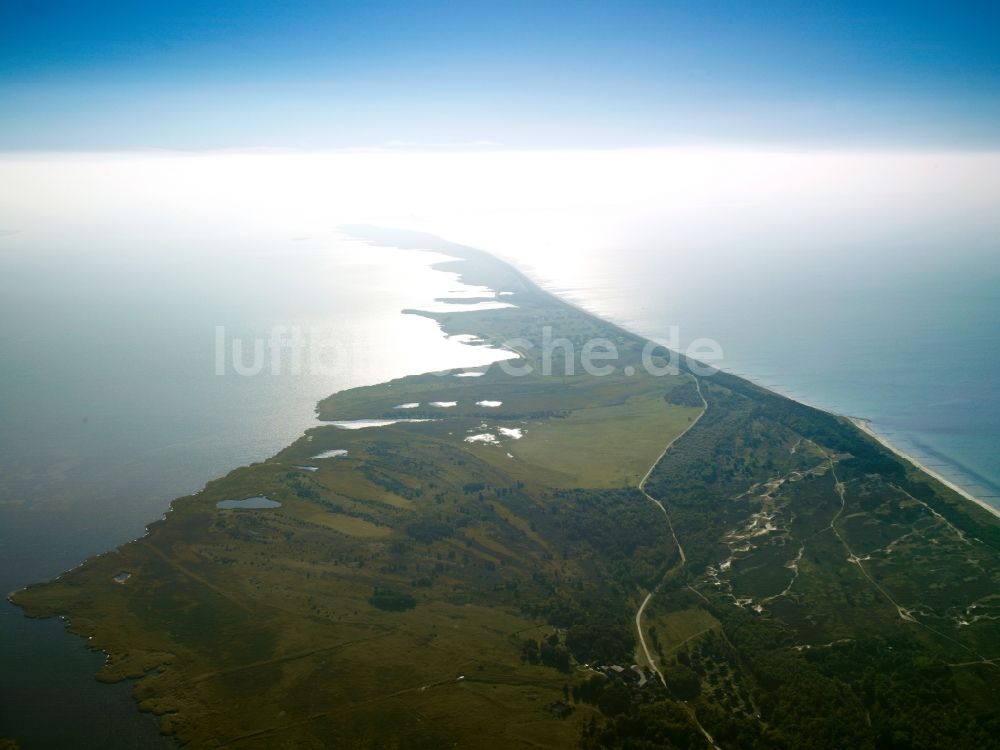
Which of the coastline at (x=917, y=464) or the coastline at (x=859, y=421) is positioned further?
the coastline at (x=859, y=421)

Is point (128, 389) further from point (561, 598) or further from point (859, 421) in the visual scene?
point (859, 421)

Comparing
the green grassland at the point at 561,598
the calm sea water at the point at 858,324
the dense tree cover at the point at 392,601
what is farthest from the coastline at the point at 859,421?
the dense tree cover at the point at 392,601

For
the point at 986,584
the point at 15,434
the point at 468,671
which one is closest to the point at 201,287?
the point at 15,434

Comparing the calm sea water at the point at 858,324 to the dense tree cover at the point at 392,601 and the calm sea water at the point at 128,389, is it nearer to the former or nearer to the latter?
the calm sea water at the point at 128,389

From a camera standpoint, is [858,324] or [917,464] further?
[858,324]

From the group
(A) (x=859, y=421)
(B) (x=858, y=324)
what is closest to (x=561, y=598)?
(A) (x=859, y=421)

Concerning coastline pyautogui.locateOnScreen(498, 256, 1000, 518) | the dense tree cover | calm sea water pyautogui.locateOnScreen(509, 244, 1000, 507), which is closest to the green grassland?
the dense tree cover

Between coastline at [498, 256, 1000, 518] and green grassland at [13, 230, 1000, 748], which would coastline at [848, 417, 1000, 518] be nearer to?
coastline at [498, 256, 1000, 518]
